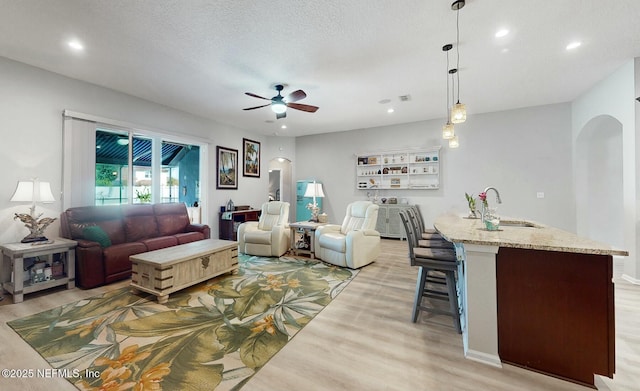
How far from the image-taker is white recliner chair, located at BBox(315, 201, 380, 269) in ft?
13.0

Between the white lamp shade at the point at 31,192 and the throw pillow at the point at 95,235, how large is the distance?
55cm

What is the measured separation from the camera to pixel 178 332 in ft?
7.19

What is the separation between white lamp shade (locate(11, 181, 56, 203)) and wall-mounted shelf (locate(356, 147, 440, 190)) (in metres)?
5.99

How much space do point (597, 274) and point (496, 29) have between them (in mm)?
2528

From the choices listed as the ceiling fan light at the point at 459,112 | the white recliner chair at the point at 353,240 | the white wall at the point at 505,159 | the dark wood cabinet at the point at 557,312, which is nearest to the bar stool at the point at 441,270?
the dark wood cabinet at the point at 557,312

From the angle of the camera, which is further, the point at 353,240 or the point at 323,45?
the point at 353,240

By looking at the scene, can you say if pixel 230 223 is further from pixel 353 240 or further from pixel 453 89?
pixel 453 89

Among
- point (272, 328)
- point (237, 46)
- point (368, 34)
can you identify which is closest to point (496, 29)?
point (368, 34)

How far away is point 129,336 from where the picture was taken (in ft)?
7.00

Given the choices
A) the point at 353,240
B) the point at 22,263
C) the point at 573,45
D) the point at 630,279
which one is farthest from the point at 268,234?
the point at 630,279

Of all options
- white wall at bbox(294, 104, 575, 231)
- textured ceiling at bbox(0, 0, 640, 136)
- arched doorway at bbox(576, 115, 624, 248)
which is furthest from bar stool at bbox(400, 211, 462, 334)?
arched doorway at bbox(576, 115, 624, 248)

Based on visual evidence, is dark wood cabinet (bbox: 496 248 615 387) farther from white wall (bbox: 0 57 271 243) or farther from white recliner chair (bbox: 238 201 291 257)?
white wall (bbox: 0 57 271 243)

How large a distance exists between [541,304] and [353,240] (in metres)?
2.43

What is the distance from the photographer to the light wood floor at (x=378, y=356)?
1.60 metres
